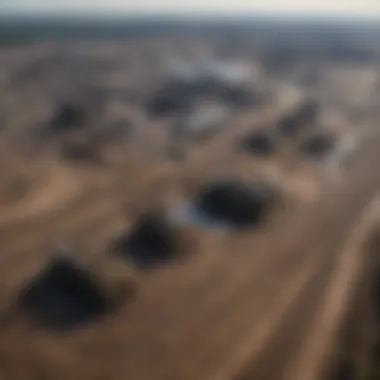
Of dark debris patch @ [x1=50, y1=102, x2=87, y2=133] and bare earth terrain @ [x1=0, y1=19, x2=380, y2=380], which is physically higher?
dark debris patch @ [x1=50, y1=102, x2=87, y2=133]

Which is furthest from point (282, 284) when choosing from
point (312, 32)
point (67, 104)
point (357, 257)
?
point (312, 32)

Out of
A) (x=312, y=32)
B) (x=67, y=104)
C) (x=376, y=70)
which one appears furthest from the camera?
(x=312, y=32)

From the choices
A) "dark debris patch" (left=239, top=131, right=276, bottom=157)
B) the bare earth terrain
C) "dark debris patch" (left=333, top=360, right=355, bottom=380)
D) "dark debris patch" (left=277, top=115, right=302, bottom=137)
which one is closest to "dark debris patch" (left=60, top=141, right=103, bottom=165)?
the bare earth terrain

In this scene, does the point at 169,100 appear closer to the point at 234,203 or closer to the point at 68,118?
the point at 68,118

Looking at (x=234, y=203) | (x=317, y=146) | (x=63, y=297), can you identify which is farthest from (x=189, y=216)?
(x=317, y=146)

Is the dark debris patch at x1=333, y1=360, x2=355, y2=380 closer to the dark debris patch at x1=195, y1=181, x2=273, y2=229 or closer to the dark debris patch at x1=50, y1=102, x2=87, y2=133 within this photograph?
the dark debris patch at x1=195, y1=181, x2=273, y2=229

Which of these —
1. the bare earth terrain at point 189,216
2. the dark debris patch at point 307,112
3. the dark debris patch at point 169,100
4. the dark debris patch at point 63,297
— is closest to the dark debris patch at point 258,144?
the bare earth terrain at point 189,216

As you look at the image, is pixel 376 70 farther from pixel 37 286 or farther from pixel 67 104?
pixel 37 286
